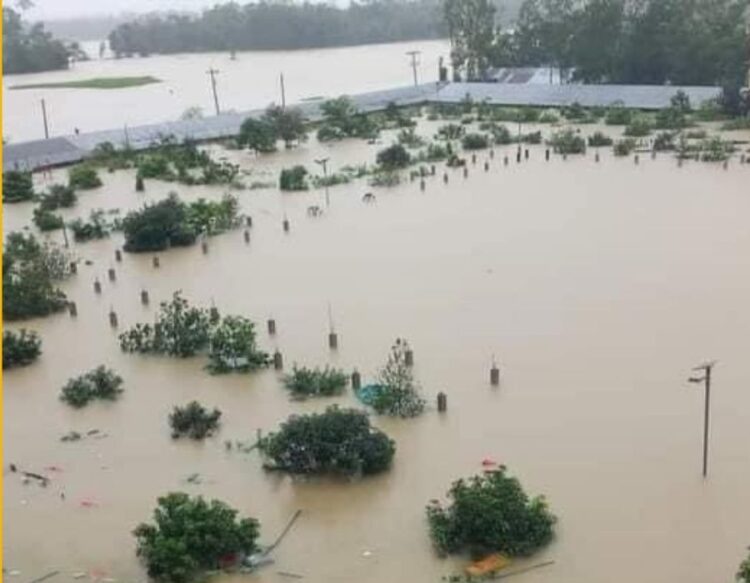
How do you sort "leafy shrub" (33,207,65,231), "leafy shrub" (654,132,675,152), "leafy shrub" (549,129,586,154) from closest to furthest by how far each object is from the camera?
"leafy shrub" (33,207,65,231) → "leafy shrub" (654,132,675,152) → "leafy shrub" (549,129,586,154)

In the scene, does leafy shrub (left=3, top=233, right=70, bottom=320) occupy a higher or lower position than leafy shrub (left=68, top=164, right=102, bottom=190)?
lower

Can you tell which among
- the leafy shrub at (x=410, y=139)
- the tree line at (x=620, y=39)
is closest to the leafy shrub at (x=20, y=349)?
the leafy shrub at (x=410, y=139)

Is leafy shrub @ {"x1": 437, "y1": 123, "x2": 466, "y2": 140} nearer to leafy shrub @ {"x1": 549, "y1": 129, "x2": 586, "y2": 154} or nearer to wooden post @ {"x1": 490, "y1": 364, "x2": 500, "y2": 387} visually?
leafy shrub @ {"x1": 549, "y1": 129, "x2": 586, "y2": 154}

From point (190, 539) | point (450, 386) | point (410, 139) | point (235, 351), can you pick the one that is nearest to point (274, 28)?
point (410, 139)

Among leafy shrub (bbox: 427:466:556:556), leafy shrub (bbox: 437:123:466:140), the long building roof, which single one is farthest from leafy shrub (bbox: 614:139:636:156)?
leafy shrub (bbox: 427:466:556:556)

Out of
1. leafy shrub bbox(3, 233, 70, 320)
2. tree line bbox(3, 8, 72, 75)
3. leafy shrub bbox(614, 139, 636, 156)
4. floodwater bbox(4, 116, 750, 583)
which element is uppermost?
tree line bbox(3, 8, 72, 75)

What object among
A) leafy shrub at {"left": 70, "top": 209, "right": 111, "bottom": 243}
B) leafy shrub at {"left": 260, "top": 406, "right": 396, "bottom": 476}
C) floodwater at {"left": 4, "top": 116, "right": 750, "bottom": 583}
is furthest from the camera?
leafy shrub at {"left": 70, "top": 209, "right": 111, "bottom": 243}

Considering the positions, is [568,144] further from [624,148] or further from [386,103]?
[386,103]
